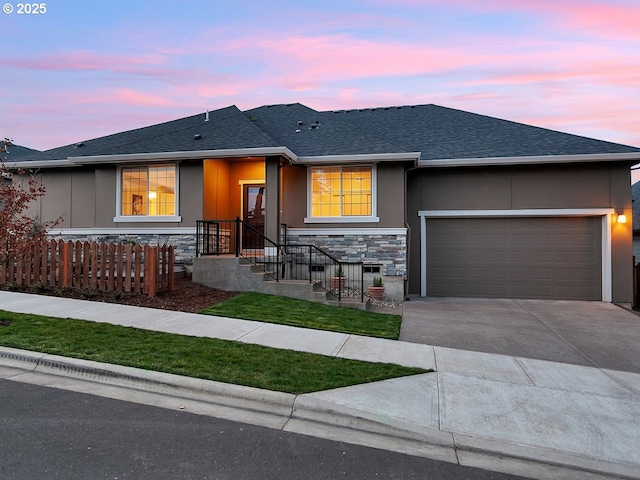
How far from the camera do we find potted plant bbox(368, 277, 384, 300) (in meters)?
11.2

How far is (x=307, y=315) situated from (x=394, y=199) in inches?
206

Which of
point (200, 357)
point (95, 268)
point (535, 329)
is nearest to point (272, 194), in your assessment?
point (95, 268)

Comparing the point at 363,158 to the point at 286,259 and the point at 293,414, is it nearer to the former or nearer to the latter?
the point at 286,259

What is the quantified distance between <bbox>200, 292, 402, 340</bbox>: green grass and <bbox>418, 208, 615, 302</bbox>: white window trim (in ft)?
14.4

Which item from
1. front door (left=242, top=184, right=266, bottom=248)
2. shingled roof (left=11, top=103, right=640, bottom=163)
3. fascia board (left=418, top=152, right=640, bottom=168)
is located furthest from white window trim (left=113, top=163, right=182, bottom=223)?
fascia board (left=418, top=152, right=640, bottom=168)

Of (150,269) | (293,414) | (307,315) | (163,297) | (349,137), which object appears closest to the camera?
(293,414)

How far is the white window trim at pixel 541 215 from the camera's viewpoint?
39.5 ft

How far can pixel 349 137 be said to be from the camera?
13.1 m

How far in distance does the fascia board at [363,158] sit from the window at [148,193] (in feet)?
13.4

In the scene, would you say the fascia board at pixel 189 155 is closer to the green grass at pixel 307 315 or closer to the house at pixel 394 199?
the house at pixel 394 199

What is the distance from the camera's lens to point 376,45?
1332 centimetres

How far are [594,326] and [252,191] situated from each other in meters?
10.1

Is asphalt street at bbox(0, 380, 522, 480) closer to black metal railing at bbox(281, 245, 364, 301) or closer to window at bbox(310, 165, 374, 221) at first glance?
black metal railing at bbox(281, 245, 364, 301)

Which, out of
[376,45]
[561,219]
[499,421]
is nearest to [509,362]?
[499,421]
